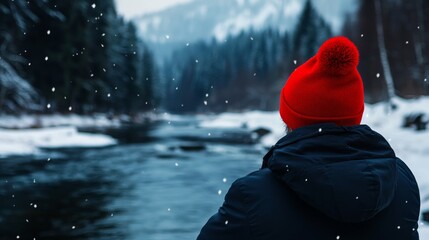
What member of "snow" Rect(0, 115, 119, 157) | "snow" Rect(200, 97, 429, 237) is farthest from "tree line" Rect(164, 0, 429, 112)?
"snow" Rect(0, 115, 119, 157)

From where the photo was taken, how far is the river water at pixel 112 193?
7.71 meters

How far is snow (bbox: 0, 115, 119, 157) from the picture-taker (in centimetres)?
1759

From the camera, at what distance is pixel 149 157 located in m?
17.7

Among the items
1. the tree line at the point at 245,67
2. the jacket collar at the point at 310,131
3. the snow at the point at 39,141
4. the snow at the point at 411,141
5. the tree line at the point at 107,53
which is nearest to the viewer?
the jacket collar at the point at 310,131

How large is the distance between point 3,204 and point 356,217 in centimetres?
942

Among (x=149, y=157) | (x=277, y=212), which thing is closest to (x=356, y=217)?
(x=277, y=212)

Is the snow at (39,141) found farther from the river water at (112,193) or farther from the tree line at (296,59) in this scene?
the tree line at (296,59)

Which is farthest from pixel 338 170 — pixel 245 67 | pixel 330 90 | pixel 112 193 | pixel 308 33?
pixel 245 67

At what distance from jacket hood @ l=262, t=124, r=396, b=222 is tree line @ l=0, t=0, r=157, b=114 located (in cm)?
2425

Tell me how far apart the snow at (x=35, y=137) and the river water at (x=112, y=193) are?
140 cm

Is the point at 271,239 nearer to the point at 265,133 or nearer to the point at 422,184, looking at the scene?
the point at 422,184

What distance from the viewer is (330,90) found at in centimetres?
145

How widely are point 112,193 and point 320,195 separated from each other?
9932 millimetres

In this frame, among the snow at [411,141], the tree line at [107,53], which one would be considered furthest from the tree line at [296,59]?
the snow at [411,141]
